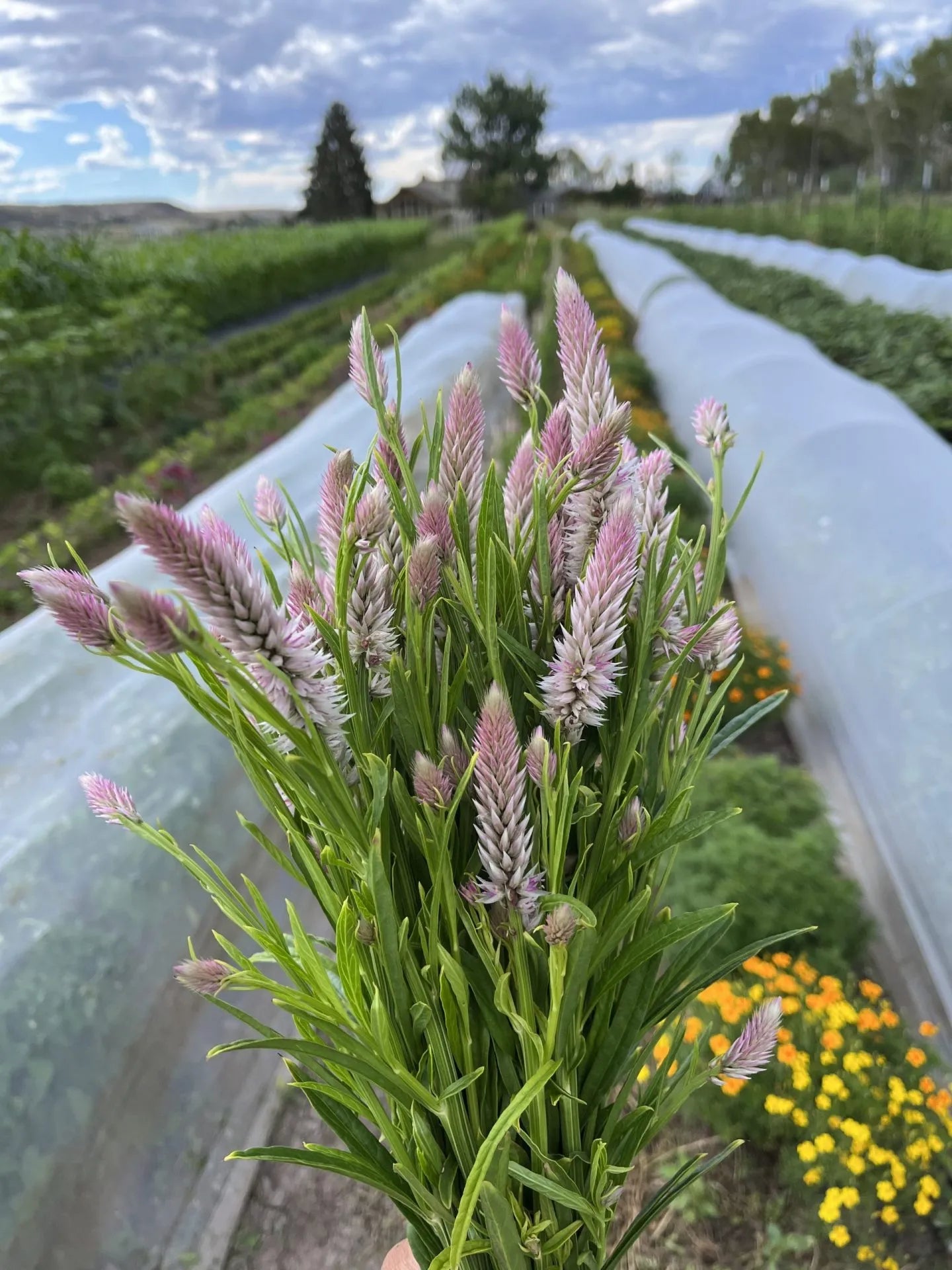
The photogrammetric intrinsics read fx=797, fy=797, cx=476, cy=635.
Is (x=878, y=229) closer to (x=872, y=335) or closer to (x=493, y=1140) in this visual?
(x=872, y=335)

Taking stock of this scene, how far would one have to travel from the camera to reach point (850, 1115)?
181 centimetres

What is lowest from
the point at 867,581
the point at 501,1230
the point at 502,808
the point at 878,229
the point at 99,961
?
the point at 99,961

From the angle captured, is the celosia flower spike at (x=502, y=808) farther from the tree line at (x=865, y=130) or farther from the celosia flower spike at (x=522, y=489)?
the tree line at (x=865, y=130)

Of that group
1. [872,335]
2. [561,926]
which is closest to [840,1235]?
[561,926]

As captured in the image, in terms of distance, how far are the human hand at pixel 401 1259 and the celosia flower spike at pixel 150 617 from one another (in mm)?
1057

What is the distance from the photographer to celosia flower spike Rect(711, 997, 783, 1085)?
0.85 m

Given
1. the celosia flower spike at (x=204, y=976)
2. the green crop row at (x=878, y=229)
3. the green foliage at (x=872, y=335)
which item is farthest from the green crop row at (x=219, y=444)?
the green crop row at (x=878, y=229)

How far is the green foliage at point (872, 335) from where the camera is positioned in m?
4.79

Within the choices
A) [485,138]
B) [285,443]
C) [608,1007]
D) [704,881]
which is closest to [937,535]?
[704,881]

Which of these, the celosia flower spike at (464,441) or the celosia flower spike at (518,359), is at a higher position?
the celosia flower spike at (518,359)

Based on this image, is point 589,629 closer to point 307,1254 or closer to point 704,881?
point 704,881

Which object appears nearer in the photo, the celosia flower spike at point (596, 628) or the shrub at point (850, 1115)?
the celosia flower spike at point (596, 628)

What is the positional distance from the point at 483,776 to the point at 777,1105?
168 centimetres

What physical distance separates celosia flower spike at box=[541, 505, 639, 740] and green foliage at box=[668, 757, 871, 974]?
172cm
